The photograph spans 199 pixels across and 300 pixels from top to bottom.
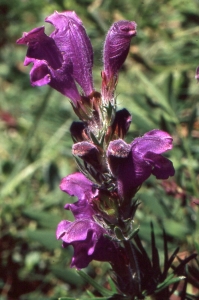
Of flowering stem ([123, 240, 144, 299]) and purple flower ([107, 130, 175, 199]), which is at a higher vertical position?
purple flower ([107, 130, 175, 199])

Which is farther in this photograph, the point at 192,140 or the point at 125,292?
the point at 192,140

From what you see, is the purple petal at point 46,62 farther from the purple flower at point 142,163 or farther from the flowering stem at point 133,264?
the flowering stem at point 133,264

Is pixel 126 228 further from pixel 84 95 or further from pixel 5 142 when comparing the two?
pixel 5 142

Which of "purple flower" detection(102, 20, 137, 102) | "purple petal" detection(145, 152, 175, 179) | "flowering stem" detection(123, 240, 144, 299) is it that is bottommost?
"flowering stem" detection(123, 240, 144, 299)

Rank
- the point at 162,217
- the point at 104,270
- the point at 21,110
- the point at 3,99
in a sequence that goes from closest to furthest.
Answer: the point at 162,217 → the point at 104,270 → the point at 21,110 → the point at 3,99

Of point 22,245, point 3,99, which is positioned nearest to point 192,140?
point 22,245

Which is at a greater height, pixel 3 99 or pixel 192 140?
pixel 3 99

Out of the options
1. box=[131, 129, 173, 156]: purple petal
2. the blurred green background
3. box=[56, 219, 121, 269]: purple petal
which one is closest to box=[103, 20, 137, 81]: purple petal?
box=[131, 129, 173, 156]: purple petal

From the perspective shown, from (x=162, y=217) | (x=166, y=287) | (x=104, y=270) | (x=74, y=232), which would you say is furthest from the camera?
(x=104, y=270)

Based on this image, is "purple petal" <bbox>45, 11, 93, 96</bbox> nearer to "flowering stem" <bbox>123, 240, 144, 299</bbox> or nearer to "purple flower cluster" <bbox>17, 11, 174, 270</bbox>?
"purple flower cluster" <bbox>17, 11, 174, 270</bbox>
